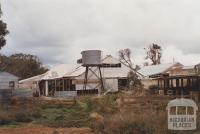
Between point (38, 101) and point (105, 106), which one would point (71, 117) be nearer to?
point (105, 106)

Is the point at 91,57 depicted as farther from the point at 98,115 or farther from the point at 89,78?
the point at 98,115

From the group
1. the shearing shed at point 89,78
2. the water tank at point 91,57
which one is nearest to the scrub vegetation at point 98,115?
the water tank at point 91,57

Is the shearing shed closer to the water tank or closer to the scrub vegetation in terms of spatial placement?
the water tank

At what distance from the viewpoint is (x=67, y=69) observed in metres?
73.4

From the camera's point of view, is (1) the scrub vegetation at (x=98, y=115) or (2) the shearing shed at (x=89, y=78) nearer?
(1) the scrub vegetation at (x=98, y=115)

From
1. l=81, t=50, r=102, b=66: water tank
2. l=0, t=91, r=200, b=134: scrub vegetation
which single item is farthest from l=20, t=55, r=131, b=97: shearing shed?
l=0, t=91, r=200, b=134: scrub vegetation

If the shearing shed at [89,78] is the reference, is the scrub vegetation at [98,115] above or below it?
below

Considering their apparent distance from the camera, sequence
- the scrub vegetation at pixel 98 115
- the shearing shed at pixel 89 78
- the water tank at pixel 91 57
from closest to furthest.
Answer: the scrub vegetation at pixel 98 115, the water tank at pixel 91 57, the shearing shed at pixel 89 78

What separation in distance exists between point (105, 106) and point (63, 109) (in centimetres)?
357

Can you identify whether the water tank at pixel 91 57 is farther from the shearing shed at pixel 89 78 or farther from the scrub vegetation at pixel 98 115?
the scrub vegetation at pixel 98 115

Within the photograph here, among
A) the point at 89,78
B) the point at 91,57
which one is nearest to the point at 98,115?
the point at 91,57

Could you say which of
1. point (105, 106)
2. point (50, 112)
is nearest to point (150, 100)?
point (105, 106)

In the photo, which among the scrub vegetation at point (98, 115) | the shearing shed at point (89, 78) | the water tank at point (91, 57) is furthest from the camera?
the shearing shed at point (89, 78)

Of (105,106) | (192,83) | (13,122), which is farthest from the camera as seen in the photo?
(192,83)
